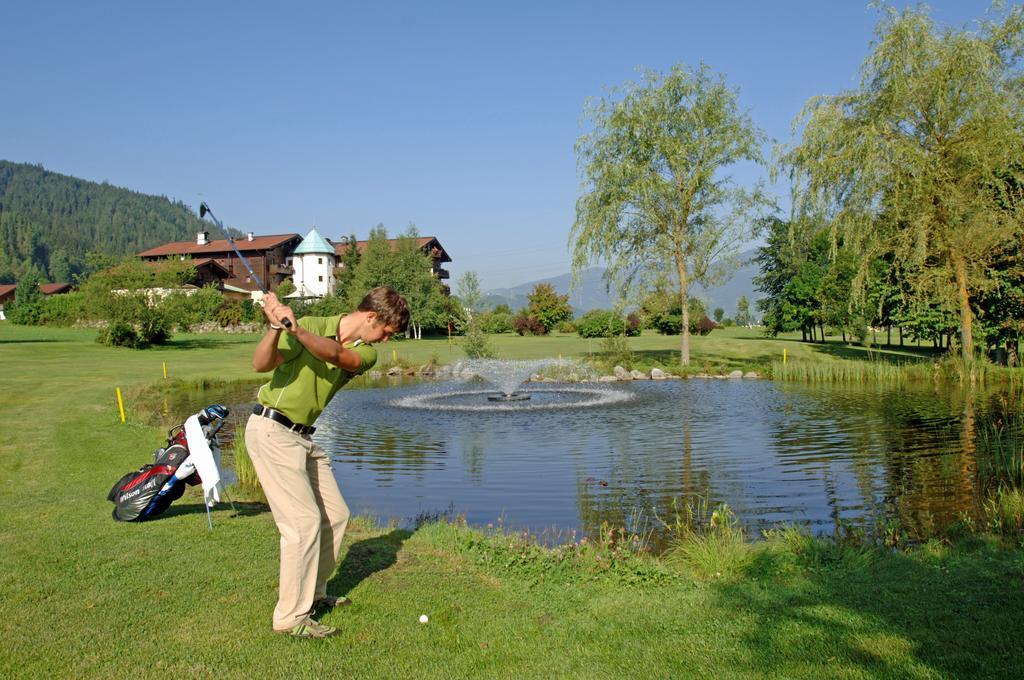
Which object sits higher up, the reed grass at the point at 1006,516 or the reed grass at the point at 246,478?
the reed grass at the point at 246,478

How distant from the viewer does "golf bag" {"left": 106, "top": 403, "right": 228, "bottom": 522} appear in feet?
26.1

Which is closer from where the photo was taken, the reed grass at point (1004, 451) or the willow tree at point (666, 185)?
the reed grass at point (1004, 451)

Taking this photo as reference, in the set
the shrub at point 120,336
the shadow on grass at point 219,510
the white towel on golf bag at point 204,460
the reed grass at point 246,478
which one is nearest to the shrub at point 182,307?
the shrub at point 120,336

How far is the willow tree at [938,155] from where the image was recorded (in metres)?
27.0

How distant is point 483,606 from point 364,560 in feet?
5.18

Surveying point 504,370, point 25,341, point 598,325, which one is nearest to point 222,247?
point 25,341

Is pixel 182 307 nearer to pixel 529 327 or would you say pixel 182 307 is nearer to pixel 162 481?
pixel 529 327

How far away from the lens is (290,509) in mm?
5367

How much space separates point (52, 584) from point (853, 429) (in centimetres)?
1641

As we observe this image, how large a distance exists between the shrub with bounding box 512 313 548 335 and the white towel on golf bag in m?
68.1

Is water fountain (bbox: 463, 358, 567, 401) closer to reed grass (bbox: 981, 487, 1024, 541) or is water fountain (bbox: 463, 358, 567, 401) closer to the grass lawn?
reed grass (bbox: 981, 487, 1024, 541)

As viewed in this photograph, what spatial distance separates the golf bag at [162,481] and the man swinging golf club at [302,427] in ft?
8.89

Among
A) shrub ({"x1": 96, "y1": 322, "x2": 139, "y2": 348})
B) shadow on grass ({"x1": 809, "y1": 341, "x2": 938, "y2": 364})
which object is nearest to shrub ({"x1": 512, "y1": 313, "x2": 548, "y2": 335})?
shadow on grass ({"x1": 809, "y1": 341, "x2": 938, "y2": 364})

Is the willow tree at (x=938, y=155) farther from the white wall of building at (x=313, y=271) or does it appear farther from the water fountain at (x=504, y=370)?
the white wall of building at (x=313, y=271)
